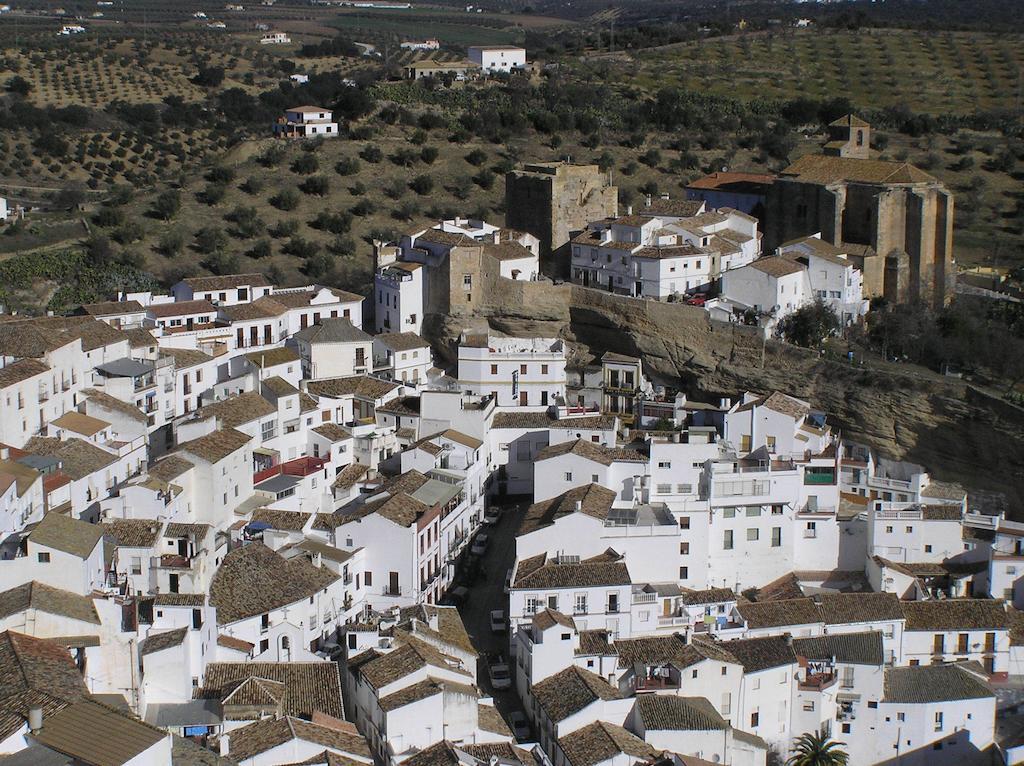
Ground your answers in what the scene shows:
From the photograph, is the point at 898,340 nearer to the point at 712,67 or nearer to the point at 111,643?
the point at 111,643

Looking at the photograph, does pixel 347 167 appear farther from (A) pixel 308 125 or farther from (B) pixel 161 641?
(B) pixel 161 641

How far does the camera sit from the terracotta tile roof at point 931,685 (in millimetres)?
23172

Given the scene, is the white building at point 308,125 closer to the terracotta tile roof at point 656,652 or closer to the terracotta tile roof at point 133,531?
the terracotta tile roof at point 133,531

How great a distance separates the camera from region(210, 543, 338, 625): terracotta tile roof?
74.5ft

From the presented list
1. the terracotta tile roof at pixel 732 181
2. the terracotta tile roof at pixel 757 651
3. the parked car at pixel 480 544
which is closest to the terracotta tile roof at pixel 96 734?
the terracotta tile roof at pixel 757 651

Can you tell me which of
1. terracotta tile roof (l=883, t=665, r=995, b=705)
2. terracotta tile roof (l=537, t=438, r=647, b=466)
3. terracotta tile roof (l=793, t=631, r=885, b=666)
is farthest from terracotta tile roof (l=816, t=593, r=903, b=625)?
terracotta tile roof (l=537, t=438, r=647, b=466)

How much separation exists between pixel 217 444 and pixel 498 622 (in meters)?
6.17

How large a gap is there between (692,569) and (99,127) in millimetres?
43637

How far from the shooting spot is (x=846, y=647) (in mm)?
23578

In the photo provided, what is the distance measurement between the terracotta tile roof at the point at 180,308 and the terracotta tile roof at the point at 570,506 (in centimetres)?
1052

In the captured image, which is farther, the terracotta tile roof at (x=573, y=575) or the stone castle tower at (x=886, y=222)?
the stone castle tower at (x=886, y=222)

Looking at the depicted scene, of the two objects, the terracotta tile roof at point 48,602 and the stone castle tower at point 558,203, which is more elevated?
the stone castle tower at point 558,203

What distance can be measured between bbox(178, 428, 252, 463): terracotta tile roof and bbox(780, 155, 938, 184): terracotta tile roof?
16172 mm

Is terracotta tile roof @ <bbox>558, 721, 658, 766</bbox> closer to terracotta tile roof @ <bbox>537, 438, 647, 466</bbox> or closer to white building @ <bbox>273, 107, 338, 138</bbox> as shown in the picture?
terracotta tile roof @ <bbox>537, 438, 647, 466</bbox>
